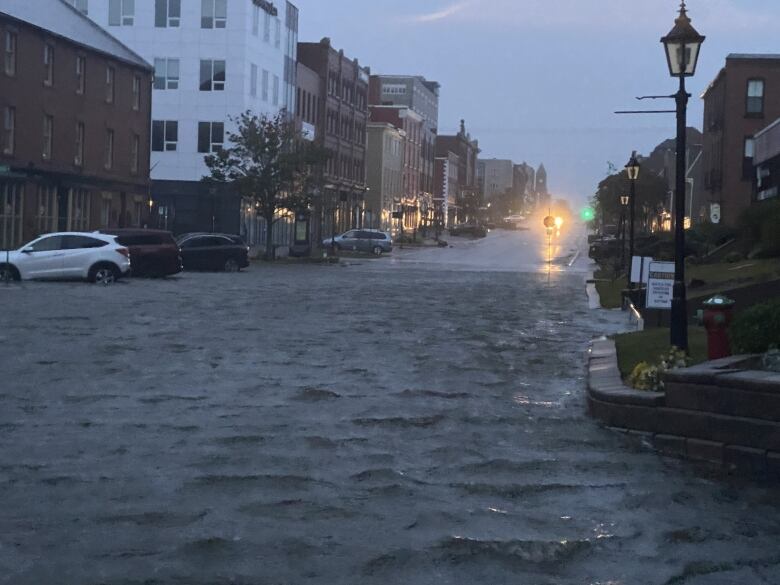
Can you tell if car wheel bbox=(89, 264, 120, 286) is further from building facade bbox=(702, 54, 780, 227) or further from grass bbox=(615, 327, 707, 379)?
building facade bbox=(702, 54, 780, 227)

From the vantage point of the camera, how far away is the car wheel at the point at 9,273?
33.8 meters

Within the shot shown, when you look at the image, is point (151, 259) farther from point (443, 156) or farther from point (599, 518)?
point (443, 156)

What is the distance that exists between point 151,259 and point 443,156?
391ft

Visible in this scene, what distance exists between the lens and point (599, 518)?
8.43 meters

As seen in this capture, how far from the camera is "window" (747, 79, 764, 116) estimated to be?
61.6 m

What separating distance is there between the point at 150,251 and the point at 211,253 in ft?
27.3

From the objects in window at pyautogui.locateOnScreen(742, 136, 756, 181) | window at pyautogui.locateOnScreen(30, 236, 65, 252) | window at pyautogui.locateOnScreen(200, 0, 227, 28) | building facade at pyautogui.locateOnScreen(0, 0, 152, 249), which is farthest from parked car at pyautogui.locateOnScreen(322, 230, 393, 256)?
window at pyautogui.locateOnScreen(30, 236, 65, 252)

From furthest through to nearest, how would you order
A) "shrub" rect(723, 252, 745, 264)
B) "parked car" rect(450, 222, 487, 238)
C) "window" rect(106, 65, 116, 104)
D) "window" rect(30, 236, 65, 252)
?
"parked car" rect(450, 222, 487, 238), "window" rect(106, 65, 116, 104), "window" rect(30, 236, 65, 252), "shrub" rect(723, 252, 745, 264)

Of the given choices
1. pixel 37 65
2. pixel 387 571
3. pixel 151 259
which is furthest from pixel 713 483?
pixel 37 65

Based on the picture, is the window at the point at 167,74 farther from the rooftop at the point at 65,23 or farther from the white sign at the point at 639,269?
the white sign at the point at 639,269

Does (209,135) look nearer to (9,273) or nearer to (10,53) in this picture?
(10,53)

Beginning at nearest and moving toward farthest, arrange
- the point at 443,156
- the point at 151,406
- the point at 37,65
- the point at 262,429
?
the point at 262,429 → the point at 151,406 → the point at 37,65 → the point at 443,156

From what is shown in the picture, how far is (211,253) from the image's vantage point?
47312 millimetres

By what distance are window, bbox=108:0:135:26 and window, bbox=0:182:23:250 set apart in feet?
80.3
